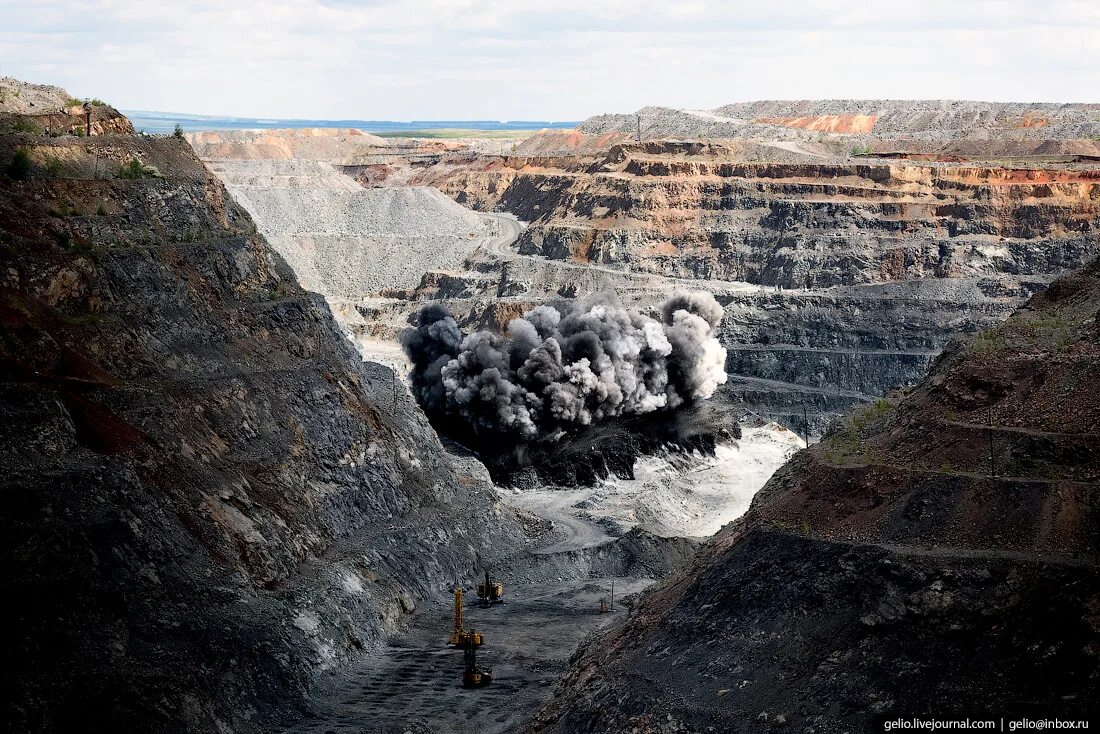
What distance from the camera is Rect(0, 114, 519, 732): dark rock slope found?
49.0m

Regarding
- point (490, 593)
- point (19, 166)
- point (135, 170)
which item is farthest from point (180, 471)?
point (135, 170)

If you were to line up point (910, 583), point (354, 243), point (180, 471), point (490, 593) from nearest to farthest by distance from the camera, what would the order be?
point (910, 583) < point (180, 471) < point (490, 593) < point (354, 243)

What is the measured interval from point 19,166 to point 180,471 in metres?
21.6

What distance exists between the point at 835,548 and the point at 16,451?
28.1 m

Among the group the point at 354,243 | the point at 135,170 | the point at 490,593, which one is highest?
the point at 135,170

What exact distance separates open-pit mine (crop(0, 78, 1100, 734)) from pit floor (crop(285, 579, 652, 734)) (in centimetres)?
21

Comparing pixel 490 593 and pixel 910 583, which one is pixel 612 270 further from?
pixel 910 583

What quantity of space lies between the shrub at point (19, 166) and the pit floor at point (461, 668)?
28.6 metres

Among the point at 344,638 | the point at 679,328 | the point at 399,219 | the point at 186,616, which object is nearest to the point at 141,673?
the point at 186,616

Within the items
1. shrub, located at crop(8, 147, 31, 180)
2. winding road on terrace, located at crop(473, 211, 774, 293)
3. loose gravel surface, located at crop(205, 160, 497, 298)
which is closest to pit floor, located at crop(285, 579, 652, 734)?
shrub, located at crop(8, 147, 31, 180)

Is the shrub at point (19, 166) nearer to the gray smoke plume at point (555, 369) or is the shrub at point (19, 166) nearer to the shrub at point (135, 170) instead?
the shrub at point (135, 170)

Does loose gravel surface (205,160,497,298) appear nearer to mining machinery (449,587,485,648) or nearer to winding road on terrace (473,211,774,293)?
winding road on terrace (473,211,774,293)

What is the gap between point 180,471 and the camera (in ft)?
206

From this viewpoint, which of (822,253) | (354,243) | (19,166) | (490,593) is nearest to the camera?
(490,593)
